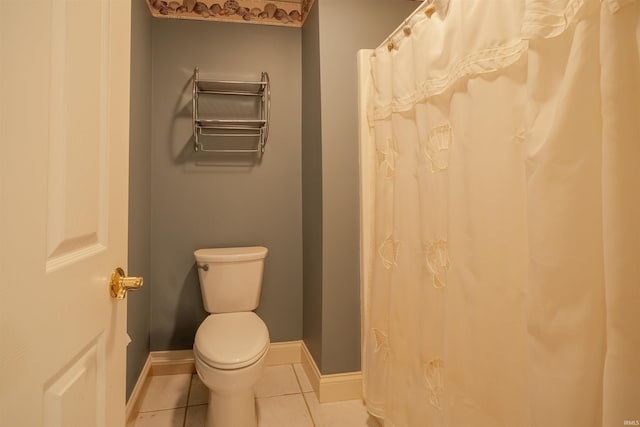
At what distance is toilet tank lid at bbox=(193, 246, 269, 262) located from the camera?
6.22 feet

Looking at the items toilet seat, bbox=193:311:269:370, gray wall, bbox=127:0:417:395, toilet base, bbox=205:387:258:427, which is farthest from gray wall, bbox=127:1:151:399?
toilet base, bbox=205:387:258:427

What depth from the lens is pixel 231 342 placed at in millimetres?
1500

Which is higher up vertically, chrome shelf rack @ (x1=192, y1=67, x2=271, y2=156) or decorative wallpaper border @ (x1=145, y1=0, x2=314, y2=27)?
decorative wallpaper border @ (x1=145, y1=0, x2=314, y2=27)

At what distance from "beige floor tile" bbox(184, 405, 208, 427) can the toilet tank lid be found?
2.50 ft

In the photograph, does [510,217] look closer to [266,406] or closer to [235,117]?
[266,406]

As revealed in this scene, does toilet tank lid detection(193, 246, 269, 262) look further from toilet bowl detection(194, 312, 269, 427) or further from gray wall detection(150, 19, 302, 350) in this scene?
toilet bowl detection(194, 312, 269, 427)

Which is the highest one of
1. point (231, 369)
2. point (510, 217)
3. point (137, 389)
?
point (510, 217)

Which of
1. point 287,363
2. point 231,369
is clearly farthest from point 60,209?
point 287,363

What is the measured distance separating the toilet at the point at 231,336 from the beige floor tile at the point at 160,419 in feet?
0.60

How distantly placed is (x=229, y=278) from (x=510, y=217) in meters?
1.48

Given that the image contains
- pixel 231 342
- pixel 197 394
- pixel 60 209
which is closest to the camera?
pixel 60 209

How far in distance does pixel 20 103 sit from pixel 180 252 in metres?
1.82

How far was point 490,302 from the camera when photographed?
0.94m

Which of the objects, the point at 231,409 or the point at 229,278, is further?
the point at 229,278
